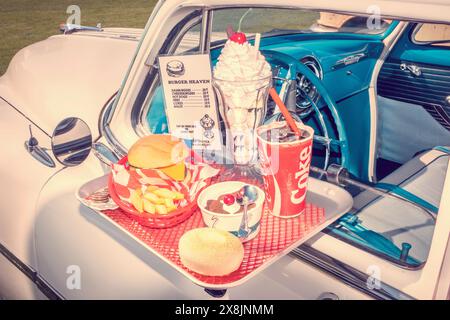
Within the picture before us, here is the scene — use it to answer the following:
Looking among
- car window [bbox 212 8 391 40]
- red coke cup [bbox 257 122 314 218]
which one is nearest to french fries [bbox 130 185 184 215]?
red coke cup [bbox 257 122 314 218]

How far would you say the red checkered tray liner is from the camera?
42.0 inches

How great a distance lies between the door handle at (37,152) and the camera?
1.81 metres

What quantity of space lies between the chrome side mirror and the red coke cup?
77 cm

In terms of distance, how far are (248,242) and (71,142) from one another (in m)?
0.85

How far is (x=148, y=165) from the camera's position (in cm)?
129

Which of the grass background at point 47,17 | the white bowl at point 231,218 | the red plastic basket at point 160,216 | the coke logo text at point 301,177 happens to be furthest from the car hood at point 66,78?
the grass background at point 47,17

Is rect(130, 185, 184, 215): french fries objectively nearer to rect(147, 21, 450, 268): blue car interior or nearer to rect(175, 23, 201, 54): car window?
rect(147, 21, 450, 268): blue car interior

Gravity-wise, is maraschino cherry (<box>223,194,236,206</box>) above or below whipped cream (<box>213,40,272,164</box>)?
below

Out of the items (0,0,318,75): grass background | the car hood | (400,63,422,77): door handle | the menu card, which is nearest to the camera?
the menu card

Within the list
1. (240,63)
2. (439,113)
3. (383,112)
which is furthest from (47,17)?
(240,63)

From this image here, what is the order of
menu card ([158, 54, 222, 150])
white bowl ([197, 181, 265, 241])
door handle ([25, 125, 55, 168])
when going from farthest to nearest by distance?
door handle ([25, 125, 55, 168])
menu card ([158, 54, 222, 150])
white bowl ([197, 181, 265, 241])

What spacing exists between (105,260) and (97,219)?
156mm

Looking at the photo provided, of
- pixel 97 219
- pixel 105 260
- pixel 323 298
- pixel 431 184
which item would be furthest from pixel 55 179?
pixel 431 184

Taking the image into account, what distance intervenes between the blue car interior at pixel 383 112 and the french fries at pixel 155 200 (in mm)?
508
